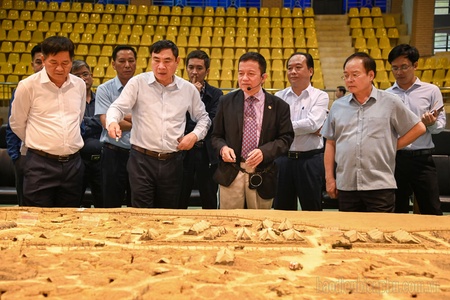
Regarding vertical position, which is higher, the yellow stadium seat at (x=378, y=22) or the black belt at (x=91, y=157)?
the yellow stadium seat at (x=378, y=22)

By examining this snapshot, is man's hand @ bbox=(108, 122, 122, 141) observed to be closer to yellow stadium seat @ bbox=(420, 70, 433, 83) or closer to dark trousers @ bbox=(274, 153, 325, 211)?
dark trousers @ bbox=(274, 153, 325, 211)

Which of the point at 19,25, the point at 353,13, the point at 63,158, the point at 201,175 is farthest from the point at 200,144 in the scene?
the point at 353,13

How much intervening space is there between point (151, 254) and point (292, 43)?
360 inches

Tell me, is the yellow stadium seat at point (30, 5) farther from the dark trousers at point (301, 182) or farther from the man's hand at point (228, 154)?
the man's hand at point (228, 154)

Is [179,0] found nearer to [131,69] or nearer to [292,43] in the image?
[292,43]

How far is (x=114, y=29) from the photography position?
1118cm

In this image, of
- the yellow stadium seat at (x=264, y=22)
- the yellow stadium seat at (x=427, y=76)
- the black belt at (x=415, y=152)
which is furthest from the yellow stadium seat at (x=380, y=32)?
the black belt at (x=415, y=152)

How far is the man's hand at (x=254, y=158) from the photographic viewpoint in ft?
9.58

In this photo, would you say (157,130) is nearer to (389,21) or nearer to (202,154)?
(202,154)

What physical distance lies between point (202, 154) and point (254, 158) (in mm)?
1028

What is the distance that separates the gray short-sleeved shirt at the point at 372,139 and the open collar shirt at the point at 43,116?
64.5 inches

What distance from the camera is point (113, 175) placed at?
12.2 feet

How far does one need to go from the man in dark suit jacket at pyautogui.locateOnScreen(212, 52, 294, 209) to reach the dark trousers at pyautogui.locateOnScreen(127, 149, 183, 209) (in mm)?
308

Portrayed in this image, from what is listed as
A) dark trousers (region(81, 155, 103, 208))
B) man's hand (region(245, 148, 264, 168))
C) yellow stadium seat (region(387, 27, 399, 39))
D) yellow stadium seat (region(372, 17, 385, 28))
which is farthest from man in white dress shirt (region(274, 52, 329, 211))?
yellow stadium seat (region(372, 17, 385, 28))
